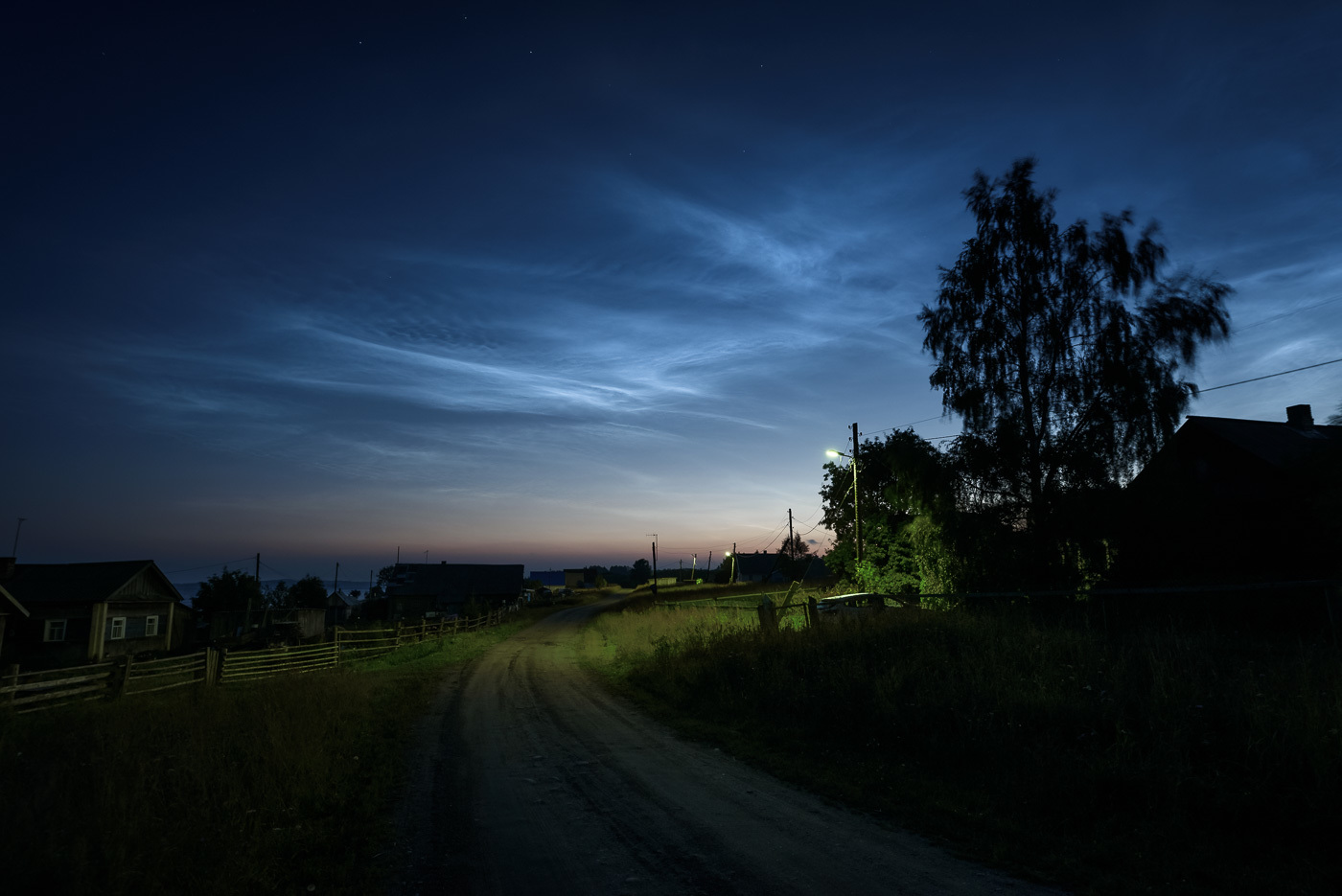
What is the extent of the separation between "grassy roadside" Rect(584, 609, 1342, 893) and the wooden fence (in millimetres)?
13984

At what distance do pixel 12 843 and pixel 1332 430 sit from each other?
122ft

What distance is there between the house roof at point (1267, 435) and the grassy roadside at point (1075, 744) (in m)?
17.3

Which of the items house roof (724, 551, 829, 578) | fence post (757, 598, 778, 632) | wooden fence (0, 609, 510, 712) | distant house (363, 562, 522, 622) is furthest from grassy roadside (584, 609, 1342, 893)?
house roof (724, 551, 829, 578)

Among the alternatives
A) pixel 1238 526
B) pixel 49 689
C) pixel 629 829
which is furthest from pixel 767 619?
pixel 49 689

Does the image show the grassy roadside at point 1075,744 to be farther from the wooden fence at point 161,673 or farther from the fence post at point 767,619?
the wooden fence at point 161,673

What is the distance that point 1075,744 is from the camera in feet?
25.9

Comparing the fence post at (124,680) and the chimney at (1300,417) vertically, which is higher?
the chimney at (1300,417)

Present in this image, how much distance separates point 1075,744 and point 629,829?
5439 millimetres

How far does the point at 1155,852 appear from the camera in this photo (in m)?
5.75

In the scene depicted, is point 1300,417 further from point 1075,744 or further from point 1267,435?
point 1075,744

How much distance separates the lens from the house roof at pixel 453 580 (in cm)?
8075

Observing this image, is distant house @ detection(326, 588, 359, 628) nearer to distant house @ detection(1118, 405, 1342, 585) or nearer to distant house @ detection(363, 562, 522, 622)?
distant house @ detection(363, 562, 522, 622)

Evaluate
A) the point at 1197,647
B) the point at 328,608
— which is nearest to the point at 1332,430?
the point at 1197,647

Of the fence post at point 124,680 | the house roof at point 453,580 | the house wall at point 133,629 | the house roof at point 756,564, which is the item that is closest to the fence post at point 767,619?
the fence post at point 124,680
